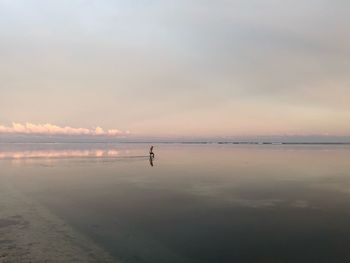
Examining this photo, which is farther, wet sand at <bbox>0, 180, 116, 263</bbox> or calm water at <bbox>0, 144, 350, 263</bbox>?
calm water at <bbox>0, 144, 350, 263</bbox>

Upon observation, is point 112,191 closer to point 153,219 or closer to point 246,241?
point 153,219

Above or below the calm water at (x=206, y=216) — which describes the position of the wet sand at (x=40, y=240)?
below

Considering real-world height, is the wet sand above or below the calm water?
below

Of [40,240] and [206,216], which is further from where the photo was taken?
[206,216]

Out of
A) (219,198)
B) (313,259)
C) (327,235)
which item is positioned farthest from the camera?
(219,198)

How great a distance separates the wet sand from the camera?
10.2m

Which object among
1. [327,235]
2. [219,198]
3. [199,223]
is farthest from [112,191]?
[327,235]

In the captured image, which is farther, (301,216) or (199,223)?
(301,216)

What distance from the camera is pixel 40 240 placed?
11867mm

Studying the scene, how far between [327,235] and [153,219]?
7.00 metres

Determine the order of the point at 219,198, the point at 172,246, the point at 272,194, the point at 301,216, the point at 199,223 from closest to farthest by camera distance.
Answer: the point at 172,246, the point at 199,223, the point at 301,216, the point at 219,198, the point at 272,194

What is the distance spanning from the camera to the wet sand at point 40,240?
10180mm

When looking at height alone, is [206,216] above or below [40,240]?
above

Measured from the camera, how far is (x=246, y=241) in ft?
38.4
